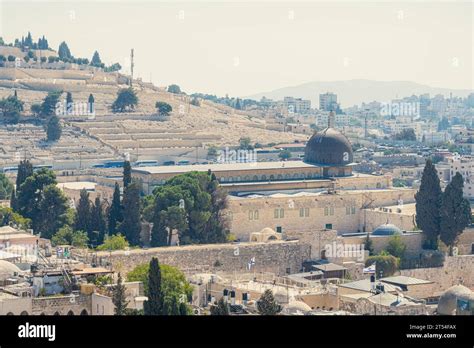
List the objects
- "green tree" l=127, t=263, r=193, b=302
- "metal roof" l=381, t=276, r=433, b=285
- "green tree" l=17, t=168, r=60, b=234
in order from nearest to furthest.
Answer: "green tree" l=127, t=263, r=193, b=302 < "metal roof" l=381, t=276, r=433, b=285 < "green tree" l=17, t=168, r=60, b=234

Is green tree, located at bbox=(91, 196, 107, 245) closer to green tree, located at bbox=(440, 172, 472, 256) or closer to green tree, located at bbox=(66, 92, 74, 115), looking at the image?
green tree, located at bbox=(440, 172, 472, 256)

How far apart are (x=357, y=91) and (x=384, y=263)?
14915 centimetres

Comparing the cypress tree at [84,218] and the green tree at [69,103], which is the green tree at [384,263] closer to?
the cypress tree at [84,218]

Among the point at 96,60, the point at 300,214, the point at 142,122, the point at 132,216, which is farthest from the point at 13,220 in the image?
the point at 96,60

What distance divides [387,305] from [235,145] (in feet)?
129

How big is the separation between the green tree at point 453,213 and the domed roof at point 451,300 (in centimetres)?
774

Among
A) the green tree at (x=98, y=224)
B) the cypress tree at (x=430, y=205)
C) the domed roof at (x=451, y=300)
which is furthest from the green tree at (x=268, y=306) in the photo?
the cypress tree at (x=430, y=205)

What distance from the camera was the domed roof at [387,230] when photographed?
31308 millimetres

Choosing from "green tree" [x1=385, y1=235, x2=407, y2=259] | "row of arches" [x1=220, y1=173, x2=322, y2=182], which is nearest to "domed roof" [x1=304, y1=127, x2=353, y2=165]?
"row of arches" [x1=220, y1=173, x2=322, y2=182]

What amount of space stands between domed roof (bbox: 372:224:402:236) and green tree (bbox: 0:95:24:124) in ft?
107

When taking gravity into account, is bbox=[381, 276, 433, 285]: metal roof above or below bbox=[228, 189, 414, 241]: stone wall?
below

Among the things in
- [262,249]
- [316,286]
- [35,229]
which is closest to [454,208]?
[262,249]

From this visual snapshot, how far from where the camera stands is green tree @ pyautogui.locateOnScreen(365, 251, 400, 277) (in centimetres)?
2930
